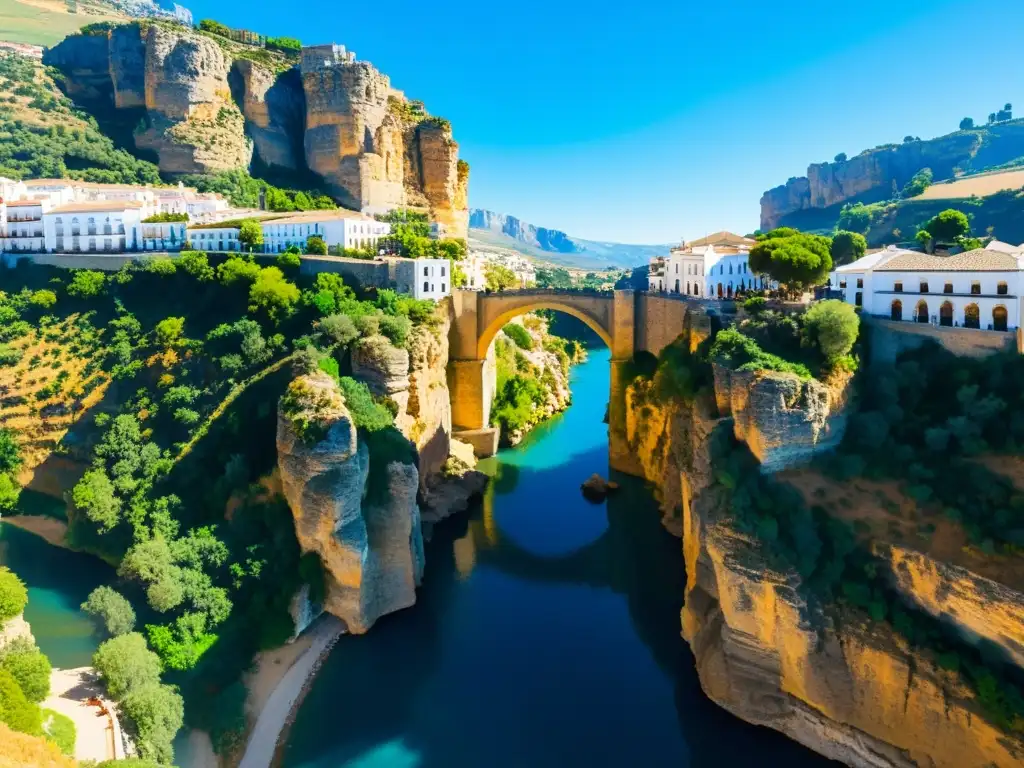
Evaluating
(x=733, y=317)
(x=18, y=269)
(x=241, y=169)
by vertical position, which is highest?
(x=241, y=169)

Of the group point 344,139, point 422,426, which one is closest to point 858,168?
point 344,139

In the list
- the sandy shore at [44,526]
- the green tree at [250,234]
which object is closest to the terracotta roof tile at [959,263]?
the green tree at [250,234]

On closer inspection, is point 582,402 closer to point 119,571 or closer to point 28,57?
point 119,571

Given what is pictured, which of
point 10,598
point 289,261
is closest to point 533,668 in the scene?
point 10,598

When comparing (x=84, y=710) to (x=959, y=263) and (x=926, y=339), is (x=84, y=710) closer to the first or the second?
(x=926, y=339)

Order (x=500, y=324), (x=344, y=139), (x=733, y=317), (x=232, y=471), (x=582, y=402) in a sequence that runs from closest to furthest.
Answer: (x=232, y=471) < (x=733, y=317) < (x=500, y=324) < (x=344, y=139) < (x=582, y=402)

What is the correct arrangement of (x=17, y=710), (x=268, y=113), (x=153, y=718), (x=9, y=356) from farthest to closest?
(x=268, y=113) < (x=9, y=356) < (x=153, y=718) < (x=17, y=710)

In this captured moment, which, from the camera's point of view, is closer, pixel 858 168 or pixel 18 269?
pixel 18 269
